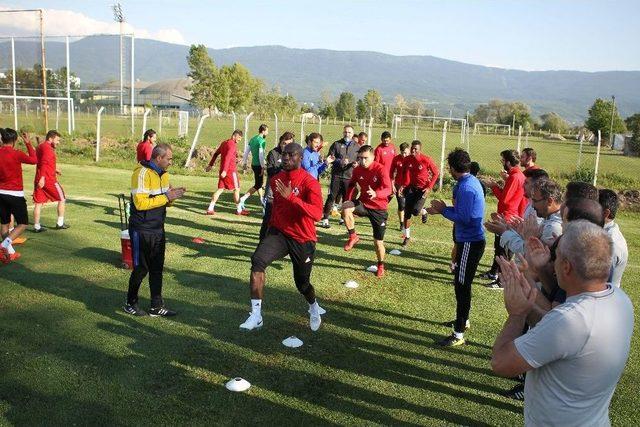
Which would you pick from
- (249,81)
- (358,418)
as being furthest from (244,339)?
(249,81)

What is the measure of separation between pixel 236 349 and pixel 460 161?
11.6ft

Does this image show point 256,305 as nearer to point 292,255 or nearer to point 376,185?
point 292,255

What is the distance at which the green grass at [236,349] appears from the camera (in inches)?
194

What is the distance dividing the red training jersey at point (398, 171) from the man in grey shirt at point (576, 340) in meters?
9.53

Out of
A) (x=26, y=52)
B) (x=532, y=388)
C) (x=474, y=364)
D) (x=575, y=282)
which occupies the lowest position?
(x=474, y=364)

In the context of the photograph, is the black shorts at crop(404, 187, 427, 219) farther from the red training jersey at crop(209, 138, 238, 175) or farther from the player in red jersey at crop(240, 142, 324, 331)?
the player in red jersey at crop(240, 142, 324, 331)

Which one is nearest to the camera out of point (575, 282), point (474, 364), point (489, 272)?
point (575, 282)

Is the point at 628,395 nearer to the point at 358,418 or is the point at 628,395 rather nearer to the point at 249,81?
the point at 358,418

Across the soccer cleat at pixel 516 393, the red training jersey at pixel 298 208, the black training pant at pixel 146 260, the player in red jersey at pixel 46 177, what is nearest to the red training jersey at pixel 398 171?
the red training jersey at pixel 298 208

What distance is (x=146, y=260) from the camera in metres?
6.89

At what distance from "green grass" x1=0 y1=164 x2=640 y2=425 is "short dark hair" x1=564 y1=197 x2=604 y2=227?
2.24 metres

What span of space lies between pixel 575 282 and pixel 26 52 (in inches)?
1712

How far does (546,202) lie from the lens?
511cm

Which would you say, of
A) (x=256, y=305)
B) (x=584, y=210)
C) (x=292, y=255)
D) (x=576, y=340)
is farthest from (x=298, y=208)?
(x=576, y=340)
